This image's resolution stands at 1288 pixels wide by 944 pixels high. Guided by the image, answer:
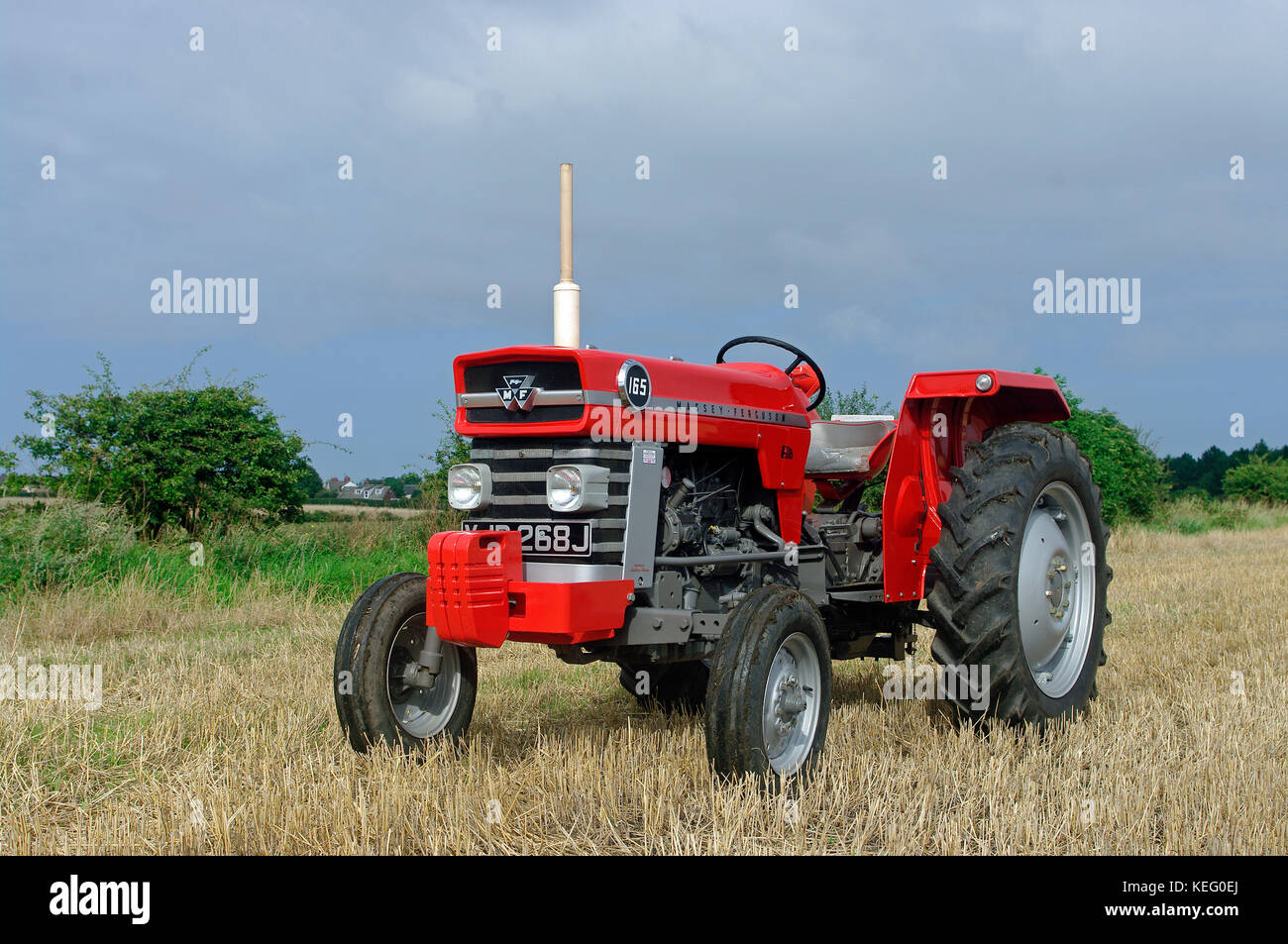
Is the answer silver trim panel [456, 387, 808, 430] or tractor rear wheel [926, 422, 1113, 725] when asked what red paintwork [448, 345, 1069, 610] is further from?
tractor rear wheel [926, 422, 1113, 725]

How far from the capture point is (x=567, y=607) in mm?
4062

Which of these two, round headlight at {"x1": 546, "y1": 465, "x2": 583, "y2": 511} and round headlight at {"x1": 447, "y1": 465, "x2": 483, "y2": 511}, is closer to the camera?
round headlight at {"x1": 546, "y1": 465, "x2": 583, "y2": 511}

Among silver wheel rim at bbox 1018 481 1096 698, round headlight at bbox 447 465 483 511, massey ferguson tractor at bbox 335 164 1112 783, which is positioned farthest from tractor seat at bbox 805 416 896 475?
round headlight at bbox 447 465 483 511

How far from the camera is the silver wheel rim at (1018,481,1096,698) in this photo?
17.2 feet

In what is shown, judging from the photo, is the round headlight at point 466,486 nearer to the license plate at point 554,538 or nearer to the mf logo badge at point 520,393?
the license plate at point 554,538

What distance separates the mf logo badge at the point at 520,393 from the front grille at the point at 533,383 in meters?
0.02

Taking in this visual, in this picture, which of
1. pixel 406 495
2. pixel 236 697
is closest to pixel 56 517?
pixel 406 495

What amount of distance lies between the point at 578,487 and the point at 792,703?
4.03ft

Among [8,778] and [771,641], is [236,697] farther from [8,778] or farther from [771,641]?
[771,641]

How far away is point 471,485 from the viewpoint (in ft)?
14.8

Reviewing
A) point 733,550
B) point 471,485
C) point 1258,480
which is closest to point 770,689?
point 733,550

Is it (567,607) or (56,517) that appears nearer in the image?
(567,607)

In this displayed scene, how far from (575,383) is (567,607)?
89 centimetres

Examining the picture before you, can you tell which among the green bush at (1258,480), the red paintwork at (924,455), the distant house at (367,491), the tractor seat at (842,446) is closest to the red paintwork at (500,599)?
the red paintwork at (924,455)
